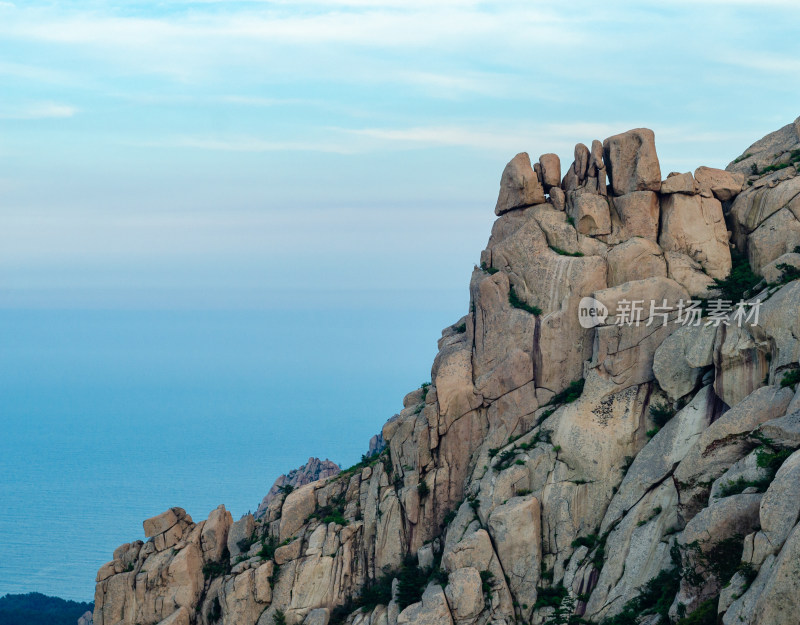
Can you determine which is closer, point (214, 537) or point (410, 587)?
point (410, 587)

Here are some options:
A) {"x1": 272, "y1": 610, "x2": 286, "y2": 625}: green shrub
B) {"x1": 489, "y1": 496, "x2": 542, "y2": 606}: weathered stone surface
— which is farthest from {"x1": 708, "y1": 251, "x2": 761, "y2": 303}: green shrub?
{"x1": 272, "y1": 610, "x2": 286, "y2": 625}: green shrub

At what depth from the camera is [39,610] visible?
338 feet

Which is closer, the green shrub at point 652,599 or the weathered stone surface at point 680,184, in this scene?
the green shrub at point 652,599

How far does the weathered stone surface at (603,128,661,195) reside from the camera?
2122 inches

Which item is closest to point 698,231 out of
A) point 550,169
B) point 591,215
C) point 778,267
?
point 591,215

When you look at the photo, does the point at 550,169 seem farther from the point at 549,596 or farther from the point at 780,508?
the point at 780,508

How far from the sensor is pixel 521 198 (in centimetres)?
5622

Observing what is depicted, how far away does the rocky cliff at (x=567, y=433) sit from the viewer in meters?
44.5

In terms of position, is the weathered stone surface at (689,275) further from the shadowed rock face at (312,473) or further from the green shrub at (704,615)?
the shadowed rock face at (312,473)

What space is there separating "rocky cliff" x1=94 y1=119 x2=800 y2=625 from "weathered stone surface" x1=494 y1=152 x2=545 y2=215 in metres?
0.11

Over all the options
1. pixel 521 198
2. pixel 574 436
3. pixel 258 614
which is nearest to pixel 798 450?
pixel 574 436

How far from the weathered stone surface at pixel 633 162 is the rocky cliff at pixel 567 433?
0.12 m

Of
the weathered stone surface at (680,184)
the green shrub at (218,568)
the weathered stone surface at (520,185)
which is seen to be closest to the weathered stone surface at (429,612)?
the green shrub at (218,568)

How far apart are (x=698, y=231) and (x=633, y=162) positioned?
491cm
